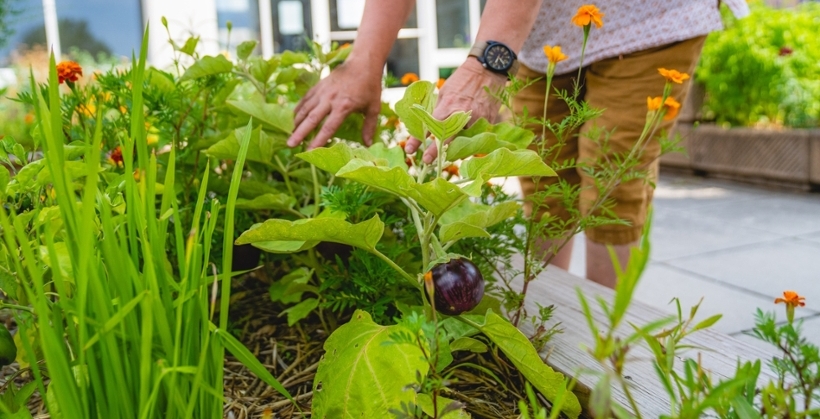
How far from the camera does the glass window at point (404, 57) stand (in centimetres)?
665

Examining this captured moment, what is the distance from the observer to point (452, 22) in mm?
6871

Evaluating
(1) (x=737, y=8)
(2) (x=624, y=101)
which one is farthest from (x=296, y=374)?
(1) (x=737, y=8)

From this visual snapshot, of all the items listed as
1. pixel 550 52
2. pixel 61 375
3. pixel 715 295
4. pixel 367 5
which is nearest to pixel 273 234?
pixel 61 375

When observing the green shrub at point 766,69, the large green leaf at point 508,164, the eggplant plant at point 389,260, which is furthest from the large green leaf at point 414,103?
the green shrub at point 766,69

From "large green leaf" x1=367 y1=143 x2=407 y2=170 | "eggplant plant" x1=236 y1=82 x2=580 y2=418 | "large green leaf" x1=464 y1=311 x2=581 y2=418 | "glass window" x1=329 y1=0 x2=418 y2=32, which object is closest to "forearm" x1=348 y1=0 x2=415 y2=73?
"large green leaf" x1=367 y1=143 x2=407 y2=170

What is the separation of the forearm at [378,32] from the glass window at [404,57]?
529cm

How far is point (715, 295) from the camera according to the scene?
2365 millimetres

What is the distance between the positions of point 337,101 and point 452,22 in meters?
5.82

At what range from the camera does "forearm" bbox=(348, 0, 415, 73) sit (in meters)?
1.37

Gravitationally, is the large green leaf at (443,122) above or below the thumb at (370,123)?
above

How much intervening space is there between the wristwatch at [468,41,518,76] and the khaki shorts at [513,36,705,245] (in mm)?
212

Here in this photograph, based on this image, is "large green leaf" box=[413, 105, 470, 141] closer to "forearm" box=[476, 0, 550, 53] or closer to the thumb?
"forearm" box=[476, 0, 550, 53]

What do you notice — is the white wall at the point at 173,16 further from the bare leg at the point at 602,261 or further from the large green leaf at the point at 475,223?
the large green leaf at the point at 475,223

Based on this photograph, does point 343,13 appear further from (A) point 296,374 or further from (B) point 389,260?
(B) point 389,260
